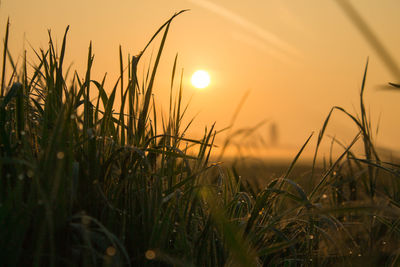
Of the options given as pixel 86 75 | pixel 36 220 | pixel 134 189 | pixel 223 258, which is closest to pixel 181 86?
pixel 86 75

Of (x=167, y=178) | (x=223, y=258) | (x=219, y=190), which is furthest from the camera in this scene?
(x=219, y=190)

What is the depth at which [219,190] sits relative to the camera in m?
1.68

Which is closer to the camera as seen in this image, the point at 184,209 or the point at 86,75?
the point at 184,209

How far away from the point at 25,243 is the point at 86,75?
0.59m

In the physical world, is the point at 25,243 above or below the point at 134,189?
below

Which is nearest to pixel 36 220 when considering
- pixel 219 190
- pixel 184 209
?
pixel 184 209

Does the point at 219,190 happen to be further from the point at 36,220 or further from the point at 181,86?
the point at 36,220

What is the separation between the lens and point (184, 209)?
1.41 meters

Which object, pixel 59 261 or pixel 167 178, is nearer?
pixel 59 261

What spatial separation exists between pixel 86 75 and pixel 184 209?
0.55m

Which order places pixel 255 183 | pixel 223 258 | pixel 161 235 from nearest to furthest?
pixel 161 235
pixel 223 258
pixel 255 183

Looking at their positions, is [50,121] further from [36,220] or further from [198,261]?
[198,261]

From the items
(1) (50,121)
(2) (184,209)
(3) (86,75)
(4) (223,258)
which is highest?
(3) (86,75)

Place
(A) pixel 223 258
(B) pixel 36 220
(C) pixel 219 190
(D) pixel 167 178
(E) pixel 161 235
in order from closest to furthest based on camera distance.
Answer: (B) pixel 36 220 < (E) pixel 161 235 < (A) pixel 223 258 < (D) pixel 167 178 < (C) pixel 219 190
